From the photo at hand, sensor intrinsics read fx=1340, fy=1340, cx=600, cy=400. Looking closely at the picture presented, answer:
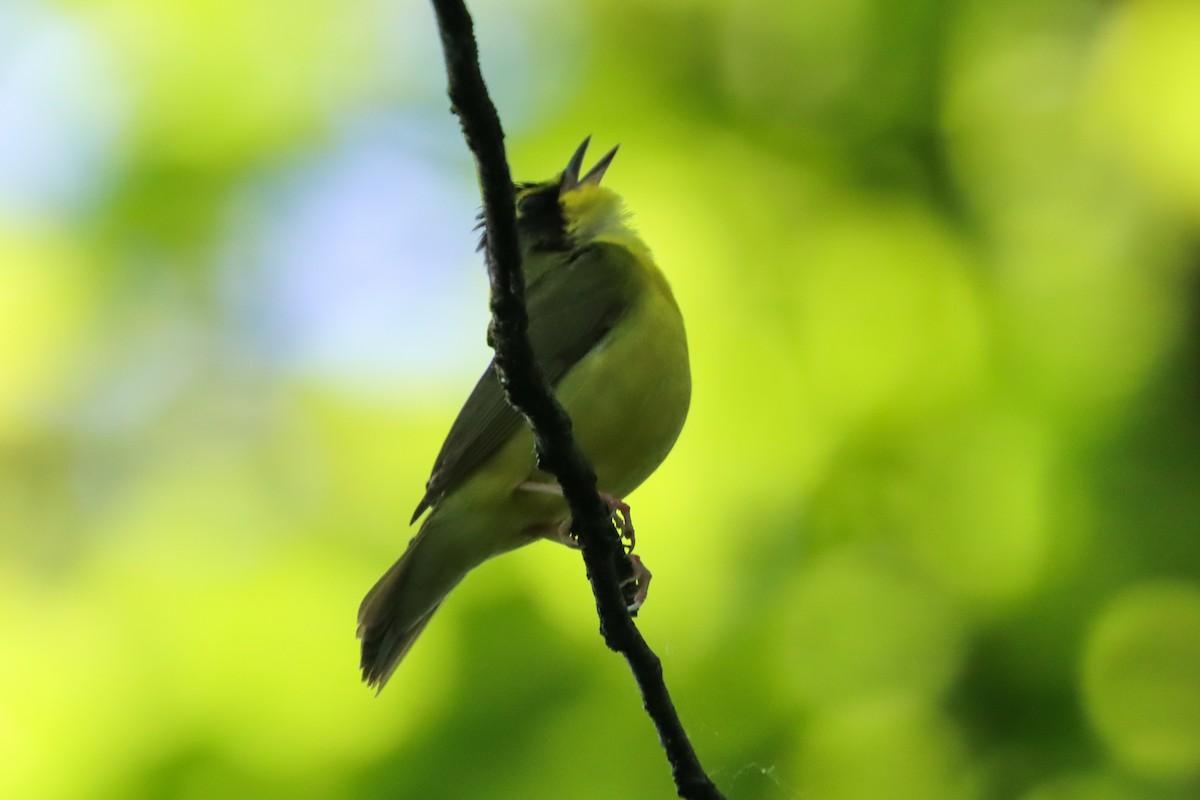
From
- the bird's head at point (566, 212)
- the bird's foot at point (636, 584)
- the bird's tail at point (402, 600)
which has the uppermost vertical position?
the bird's head at point (566, 212)

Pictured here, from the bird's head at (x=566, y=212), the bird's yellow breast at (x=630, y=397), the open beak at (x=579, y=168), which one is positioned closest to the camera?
the bird's yellow breast at (x=630, y=397)

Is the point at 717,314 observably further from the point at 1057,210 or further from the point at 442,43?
the point at 442,43

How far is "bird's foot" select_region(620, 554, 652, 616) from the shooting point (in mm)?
3848

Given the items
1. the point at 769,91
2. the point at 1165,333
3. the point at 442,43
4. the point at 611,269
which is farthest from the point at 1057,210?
the point at 442,43

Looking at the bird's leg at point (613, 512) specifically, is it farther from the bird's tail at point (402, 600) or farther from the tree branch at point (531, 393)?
the bird's tail at point (402, 600)

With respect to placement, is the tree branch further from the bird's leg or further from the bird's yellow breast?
the bird's yellow breast

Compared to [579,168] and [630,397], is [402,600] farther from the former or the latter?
[579,168]

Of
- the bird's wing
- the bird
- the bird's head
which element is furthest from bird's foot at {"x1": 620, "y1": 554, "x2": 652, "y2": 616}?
the bird's head

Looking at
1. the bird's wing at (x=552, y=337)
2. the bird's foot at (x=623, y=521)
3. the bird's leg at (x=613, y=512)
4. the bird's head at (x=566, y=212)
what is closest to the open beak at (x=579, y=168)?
the bird's head at (x=566, y=212)

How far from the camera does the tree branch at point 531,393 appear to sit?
7.95 feet

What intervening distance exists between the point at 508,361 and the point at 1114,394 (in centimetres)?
332

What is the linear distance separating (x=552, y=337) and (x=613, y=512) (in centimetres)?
83

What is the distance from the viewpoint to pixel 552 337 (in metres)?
4.57

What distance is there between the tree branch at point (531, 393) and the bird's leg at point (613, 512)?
24 cm
